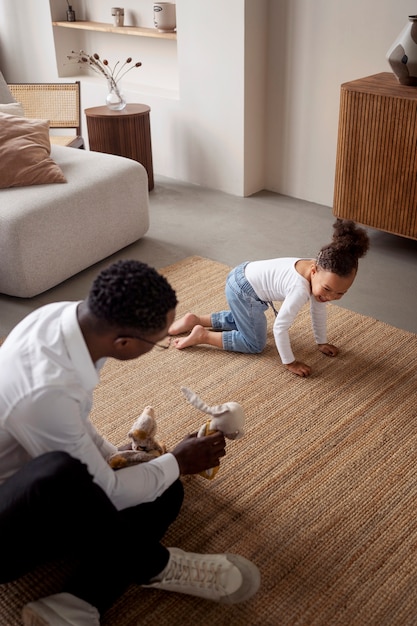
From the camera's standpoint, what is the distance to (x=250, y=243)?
342cm

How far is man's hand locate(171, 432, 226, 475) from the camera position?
153cm

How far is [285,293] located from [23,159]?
57.4 inches

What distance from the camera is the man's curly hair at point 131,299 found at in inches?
48.5

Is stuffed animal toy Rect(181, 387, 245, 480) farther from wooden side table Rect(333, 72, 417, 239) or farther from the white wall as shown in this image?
the white wall

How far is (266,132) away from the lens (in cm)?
397

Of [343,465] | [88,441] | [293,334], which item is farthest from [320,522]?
[293,334]

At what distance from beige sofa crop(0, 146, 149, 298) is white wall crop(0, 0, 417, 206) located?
0.88 meters

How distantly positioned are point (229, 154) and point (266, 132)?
0.83ft

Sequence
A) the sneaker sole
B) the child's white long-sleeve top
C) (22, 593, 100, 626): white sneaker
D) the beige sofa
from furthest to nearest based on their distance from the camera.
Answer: the beige sofa → the child's white long-sleeve top → the sneaker sole → (22, 593, 100, 626): white sneaker

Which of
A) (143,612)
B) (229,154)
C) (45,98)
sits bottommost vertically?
(143,612)

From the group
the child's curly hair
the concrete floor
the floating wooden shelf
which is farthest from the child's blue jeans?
the floating wooden shelf

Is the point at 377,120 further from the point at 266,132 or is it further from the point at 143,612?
the point at 143,612

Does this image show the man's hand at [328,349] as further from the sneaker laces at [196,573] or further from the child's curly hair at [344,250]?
the sneaker laces at [196,573]

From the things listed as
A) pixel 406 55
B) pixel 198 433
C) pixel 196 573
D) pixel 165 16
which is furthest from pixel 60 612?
pixel 165 16
